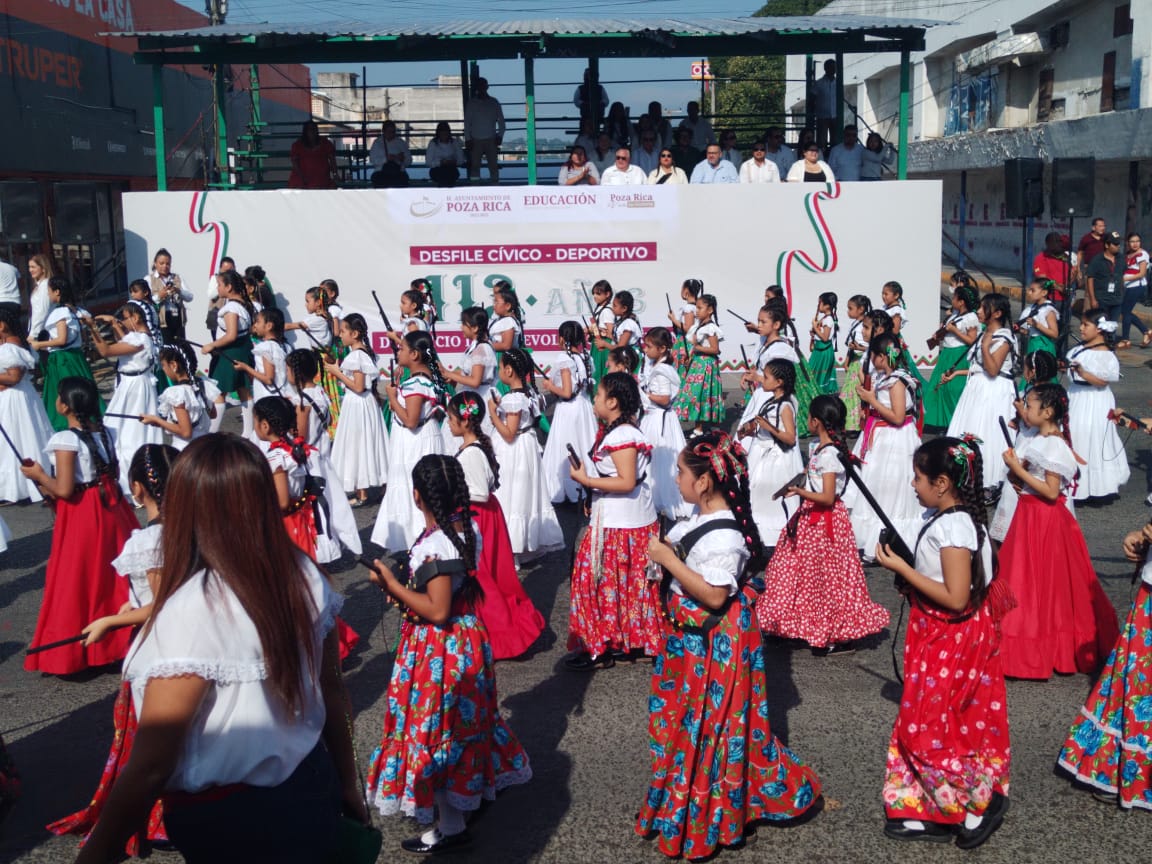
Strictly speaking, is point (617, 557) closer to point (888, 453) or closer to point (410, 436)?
point (410, 436)

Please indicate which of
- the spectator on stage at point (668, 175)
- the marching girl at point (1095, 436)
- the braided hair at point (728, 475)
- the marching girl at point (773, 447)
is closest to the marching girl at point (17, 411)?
the marching girl at point (773, 447)

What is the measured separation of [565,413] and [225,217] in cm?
781

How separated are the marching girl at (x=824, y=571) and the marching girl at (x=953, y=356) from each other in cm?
533

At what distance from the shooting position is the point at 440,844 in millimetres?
4359

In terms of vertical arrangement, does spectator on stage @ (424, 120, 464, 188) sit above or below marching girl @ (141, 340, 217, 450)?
above

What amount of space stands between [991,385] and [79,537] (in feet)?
23.3

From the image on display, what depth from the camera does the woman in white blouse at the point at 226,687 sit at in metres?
2.38

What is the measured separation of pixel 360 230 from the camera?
1525cm

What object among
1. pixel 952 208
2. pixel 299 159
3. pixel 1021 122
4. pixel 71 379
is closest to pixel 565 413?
pixel 71 379

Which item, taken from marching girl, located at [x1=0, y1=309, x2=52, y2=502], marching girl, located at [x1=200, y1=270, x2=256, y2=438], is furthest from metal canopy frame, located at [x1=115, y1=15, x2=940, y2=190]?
marching girl, located at [x1=0, y1=309, x2=52, y2=502]

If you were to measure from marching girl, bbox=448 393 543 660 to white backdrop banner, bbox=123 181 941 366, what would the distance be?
896 cm

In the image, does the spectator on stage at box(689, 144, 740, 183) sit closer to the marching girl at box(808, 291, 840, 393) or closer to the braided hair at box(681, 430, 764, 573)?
the marching girl at box(808, 291, 840, 393)

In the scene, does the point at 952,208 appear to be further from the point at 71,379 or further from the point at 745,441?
the point at 71,379

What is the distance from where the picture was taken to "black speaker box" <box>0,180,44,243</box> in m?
14.4
